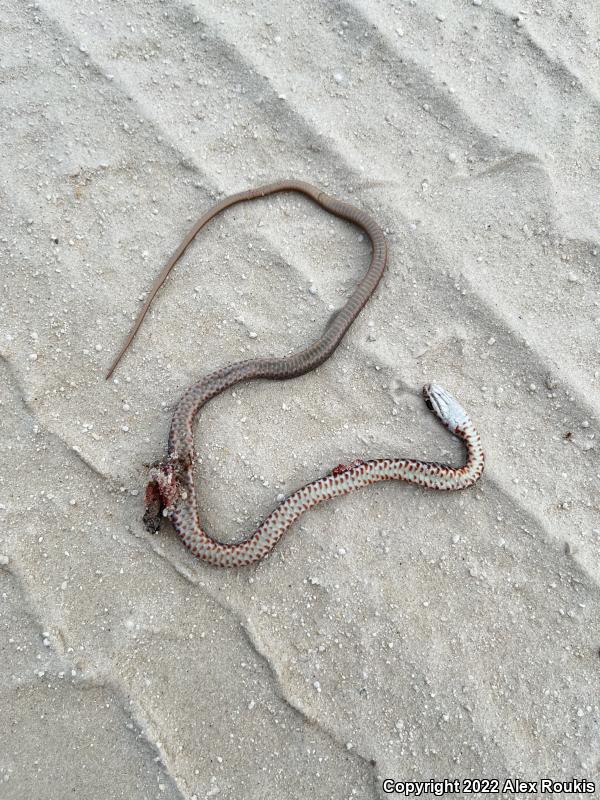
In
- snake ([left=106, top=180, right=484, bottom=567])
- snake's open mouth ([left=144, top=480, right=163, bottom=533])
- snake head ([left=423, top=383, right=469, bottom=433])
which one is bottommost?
snake's open mouth ([left=144, top=480, right=163, bottom=533])

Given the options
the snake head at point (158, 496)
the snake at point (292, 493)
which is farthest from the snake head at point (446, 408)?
the snake head at point (158, 496)

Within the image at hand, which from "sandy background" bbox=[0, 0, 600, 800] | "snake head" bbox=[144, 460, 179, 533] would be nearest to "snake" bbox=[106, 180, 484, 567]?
"snake head" bbox=[144, 460, 179, 533]

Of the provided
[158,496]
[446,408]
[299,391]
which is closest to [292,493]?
[299,391]

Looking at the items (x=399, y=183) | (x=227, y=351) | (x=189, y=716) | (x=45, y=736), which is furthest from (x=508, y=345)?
(x=45, y=736)

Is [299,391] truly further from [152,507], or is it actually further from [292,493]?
[152,507]

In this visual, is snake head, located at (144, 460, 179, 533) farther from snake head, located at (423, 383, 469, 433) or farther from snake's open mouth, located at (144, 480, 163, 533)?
snake head, located at (423, 383, 469, 433)

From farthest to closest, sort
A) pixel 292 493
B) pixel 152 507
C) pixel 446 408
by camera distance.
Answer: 1. pixel 446 408
2. pixel 292 493
3. pixel 152 507

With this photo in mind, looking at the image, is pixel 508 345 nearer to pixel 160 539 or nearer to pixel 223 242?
pixel 223 242
